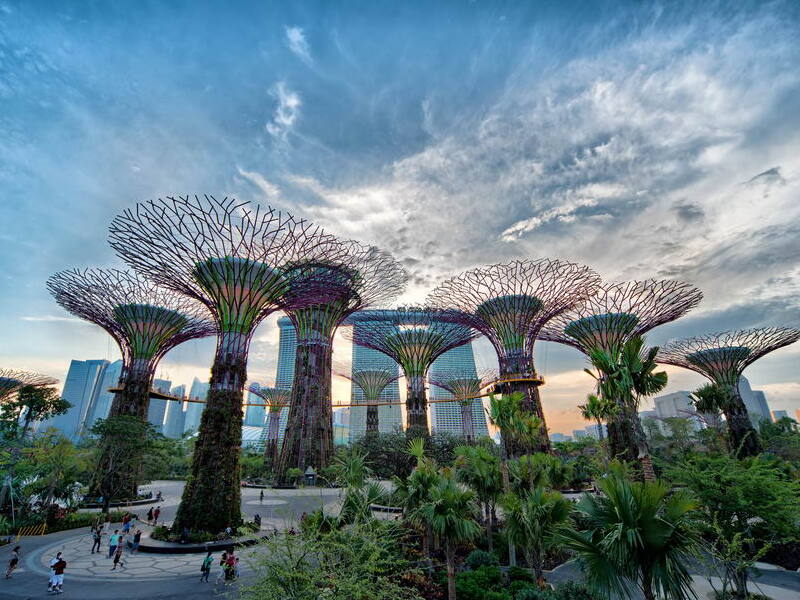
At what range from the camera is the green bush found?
50.5 ft

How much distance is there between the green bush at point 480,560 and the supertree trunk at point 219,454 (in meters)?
11.6

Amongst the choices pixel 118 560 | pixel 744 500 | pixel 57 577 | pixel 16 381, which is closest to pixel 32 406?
pixel 16 381

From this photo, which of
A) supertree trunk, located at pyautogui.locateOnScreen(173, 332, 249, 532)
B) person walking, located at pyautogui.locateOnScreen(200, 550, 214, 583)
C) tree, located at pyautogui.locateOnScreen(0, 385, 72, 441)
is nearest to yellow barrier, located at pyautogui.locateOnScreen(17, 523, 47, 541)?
supertree trunk, located at pyautogui.locateOnScreen(173, 332, 249, 532)

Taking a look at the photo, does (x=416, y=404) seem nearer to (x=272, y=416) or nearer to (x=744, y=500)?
(x=272, y=416)

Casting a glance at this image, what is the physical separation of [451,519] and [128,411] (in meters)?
31.3

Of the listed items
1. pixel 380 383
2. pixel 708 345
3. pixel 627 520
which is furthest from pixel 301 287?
pixel 708 345

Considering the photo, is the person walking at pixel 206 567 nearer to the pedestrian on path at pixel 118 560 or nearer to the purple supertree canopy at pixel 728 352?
the pedestrian on path at pixel 118 560

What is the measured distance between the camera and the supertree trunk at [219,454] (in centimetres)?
1898

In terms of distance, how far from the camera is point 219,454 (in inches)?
782

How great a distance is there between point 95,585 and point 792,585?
24.5m

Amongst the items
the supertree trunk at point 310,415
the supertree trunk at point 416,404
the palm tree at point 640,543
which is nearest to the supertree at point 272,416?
the supertree trunk at point 310,415

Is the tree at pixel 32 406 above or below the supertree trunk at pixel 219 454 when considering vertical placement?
above

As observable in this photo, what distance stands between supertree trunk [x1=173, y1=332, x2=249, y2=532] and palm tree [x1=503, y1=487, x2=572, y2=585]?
14221mm

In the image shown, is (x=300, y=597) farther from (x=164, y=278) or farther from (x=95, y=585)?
(x=164, y=278)
